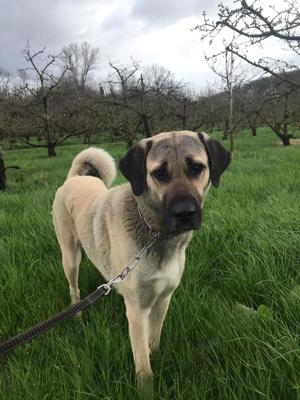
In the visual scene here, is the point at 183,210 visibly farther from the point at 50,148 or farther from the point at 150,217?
the point at 50,148

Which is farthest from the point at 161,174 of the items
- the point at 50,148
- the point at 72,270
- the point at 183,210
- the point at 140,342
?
the point at 50,148

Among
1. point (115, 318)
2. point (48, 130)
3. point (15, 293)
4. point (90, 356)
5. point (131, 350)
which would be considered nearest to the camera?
point (90, 356)

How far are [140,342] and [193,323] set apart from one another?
45 centimetres

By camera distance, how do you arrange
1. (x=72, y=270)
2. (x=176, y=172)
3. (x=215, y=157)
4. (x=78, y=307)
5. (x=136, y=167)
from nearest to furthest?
(x=78, y=307) → (x=176, y=172) → (x=136, y=167) → (x=215, y=157) → (x=72, y=270)

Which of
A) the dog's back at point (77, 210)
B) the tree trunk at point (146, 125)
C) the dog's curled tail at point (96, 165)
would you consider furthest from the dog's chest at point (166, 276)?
the tree trunk at point (146, 125)

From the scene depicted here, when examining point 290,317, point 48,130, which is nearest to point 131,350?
point 290,317

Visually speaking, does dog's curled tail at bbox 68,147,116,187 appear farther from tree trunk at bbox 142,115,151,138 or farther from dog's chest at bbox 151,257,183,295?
tree trunk at bbox 142,115,151,138

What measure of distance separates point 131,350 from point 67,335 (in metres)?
0.46

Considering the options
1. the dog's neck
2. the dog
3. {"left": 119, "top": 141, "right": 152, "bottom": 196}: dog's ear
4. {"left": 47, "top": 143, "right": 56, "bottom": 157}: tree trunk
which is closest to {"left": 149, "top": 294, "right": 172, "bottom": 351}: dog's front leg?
the dog

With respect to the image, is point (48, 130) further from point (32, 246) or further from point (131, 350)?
point (131, 350)

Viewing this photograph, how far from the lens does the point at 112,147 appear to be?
16.3 meters

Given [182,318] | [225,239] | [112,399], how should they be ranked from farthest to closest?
[225,239], [182,318], [112,399]

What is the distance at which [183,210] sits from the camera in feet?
6.14

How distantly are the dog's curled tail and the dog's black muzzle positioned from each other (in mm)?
1818
